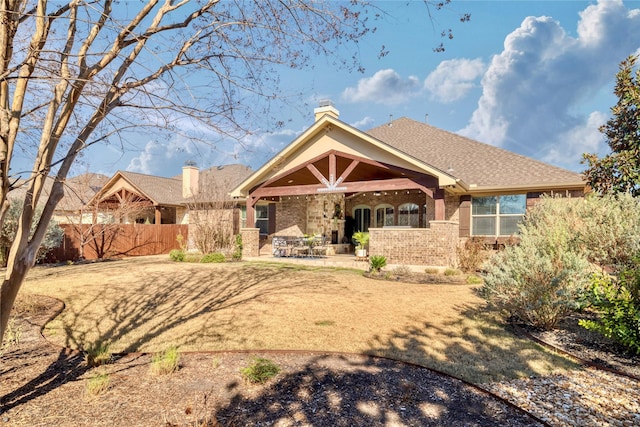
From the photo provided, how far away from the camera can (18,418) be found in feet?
9.93

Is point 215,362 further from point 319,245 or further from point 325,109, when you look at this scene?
point 325,109

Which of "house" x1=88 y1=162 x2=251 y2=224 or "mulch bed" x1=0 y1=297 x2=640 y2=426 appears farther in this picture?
"house" x1=88 y1=162 x2=251 y2=224

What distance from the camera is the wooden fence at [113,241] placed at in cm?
1706

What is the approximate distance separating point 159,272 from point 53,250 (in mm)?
7806

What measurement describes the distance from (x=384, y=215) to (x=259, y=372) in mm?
14890

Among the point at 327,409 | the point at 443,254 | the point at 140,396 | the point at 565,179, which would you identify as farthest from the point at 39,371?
the point at 565,179

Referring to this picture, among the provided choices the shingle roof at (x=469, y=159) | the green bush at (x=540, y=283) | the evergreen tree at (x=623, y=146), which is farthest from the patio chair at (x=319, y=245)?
the green bush at (x=540, y=283)

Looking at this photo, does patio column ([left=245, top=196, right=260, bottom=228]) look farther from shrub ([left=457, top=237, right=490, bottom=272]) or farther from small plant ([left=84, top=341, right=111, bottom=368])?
small plant ([left=84, top=341, right=111, bottom=368])

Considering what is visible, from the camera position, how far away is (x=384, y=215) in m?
18.0

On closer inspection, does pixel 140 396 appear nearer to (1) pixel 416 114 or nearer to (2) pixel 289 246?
(2) pixel 289 246

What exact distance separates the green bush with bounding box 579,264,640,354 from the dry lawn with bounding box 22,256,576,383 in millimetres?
877

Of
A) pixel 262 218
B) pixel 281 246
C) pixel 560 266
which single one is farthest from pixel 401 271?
pixel 262 218

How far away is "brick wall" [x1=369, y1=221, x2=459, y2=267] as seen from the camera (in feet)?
41.8

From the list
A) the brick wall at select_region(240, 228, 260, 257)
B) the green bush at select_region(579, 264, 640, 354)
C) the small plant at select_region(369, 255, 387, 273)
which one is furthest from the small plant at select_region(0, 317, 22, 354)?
the brick wall at select_region(240, 228, 260, 257)
